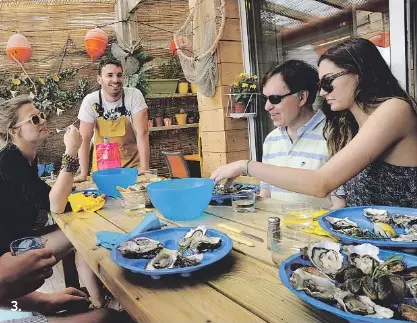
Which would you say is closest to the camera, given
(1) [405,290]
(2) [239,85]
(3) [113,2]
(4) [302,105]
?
(1) [405,290]

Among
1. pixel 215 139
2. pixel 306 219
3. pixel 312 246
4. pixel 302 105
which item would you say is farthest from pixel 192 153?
pixel 312 246

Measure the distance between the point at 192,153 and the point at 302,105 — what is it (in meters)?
4.89

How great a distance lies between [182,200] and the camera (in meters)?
1.52

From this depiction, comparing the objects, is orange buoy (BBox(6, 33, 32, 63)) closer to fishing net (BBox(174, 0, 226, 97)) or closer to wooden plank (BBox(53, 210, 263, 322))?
fishing net (BBox(174, 0, 226, 97))

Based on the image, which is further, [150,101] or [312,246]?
[150,101]

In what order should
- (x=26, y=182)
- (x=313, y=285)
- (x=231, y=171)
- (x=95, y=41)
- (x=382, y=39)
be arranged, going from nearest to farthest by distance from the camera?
(x=313, y=285)
(x=231, y=171)
(x=26, y=182)
(x=382, y=39)
(x=95, y=41)

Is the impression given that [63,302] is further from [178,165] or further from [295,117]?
[178,165]

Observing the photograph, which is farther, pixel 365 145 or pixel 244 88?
pixel 244 88

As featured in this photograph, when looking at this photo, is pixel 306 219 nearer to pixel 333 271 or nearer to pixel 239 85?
pixel 333 271

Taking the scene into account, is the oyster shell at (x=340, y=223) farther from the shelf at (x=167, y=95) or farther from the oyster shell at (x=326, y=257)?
the shelf at (x=167, y=95)

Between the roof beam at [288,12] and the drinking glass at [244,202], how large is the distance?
7.09ft

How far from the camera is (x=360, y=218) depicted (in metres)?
1.35

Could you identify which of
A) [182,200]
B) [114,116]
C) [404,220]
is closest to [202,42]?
[114,116]

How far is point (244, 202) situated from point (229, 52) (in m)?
2.79
